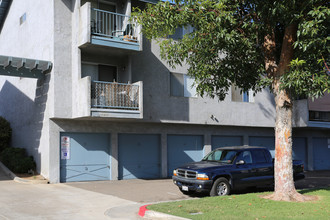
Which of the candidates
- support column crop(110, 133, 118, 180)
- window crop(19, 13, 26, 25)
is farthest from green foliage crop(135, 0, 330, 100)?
window crop(19, 13, 26, 25)

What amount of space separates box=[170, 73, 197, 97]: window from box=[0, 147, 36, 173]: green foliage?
26.0 ft

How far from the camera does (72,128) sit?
17172mm

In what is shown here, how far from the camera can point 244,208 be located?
33.1ft

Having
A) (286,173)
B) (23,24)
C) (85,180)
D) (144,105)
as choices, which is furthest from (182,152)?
(23,24)

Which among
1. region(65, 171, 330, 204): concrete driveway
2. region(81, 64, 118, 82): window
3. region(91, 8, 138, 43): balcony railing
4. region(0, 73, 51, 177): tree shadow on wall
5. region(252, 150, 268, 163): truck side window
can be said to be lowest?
region(65, 171, 330, 204): concrete driveway

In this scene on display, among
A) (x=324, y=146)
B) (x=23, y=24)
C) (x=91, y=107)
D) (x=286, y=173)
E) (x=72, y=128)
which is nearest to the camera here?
(x=286, y=173)

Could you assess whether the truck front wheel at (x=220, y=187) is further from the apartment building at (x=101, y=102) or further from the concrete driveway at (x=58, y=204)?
the apartment building at (x=101, y=102)

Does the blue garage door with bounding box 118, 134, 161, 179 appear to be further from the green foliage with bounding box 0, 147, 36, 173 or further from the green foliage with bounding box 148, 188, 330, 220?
the green foliage with bounding box 148, 188, 330, 220

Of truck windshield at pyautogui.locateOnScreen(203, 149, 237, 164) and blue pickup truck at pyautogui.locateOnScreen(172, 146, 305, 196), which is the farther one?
truck windshield at pyautogui.locateOnScreen(203, 149, 237, 164)

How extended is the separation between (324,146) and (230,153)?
16.8 m

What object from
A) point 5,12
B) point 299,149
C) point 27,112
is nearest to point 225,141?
point 299,149

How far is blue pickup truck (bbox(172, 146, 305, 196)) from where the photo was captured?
40.9 feet

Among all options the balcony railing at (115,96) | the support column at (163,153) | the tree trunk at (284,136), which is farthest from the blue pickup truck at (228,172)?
the support column at (163,153)

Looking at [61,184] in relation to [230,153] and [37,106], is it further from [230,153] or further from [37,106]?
[230,153]
